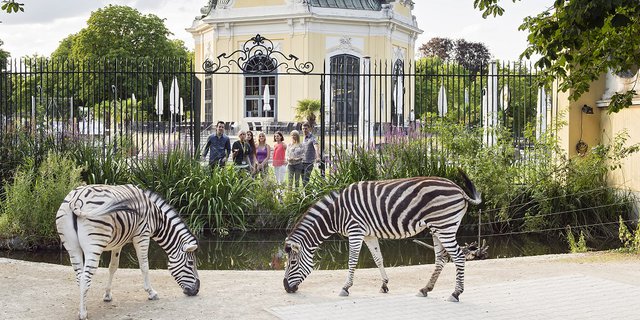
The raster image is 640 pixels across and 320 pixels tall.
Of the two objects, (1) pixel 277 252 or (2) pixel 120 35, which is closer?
(1) pixel 277 252

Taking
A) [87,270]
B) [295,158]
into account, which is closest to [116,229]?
[87,270]

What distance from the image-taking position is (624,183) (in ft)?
44.8

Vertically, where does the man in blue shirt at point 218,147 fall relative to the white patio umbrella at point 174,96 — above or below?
below

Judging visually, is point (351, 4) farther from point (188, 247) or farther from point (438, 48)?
point (188, 247)

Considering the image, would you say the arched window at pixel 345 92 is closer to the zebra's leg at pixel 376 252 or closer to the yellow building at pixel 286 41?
the yellow building at pixel 286 41

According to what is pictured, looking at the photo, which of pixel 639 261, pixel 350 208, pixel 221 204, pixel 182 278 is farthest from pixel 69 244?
pixel 639 261

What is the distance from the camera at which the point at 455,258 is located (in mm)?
7590

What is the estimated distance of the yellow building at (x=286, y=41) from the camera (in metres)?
35.8

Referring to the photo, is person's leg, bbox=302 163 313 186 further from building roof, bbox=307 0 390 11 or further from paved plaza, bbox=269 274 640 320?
building roof, bbox=307 0 390 11

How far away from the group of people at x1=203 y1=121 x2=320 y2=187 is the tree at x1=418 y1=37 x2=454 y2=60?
40500 millimetres

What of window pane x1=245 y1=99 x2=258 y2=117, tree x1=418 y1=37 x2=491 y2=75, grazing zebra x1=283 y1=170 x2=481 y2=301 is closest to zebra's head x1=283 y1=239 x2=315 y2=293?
grazing zebra x1=283 y1=170 x2=481 y2=301

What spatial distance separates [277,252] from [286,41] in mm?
25413

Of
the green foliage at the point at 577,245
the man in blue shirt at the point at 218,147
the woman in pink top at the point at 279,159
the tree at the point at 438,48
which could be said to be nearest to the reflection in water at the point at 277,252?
the green foliage at the point at 577,245

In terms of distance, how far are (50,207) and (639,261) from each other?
812cm
